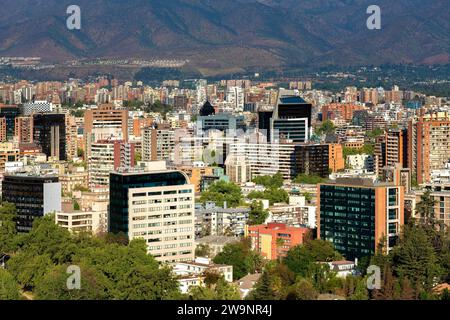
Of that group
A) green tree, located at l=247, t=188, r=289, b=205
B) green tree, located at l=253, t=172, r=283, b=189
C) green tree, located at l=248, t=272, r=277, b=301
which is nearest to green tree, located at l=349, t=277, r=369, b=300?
green tree, located at l=248, t=272, r=277, b=301

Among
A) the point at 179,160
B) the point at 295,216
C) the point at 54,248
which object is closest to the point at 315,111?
the point at 179,160

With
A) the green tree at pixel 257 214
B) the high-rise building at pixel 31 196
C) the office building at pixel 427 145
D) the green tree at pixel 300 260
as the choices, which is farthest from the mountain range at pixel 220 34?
the green tree at pixel 300 260

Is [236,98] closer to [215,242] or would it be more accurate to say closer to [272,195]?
[272,195]

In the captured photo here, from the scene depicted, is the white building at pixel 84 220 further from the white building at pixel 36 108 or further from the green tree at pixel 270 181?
the white building at pixel 36 108

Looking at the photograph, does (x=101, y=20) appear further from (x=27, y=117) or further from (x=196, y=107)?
(x=27, y=117)

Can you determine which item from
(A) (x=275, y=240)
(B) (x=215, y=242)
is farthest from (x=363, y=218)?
(B) (x=215, y=242)

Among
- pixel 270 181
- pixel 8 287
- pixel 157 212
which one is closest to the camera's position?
pixel 8 287
